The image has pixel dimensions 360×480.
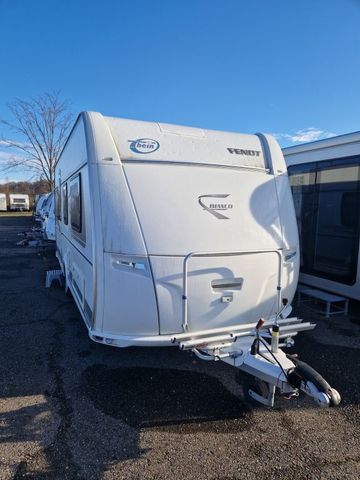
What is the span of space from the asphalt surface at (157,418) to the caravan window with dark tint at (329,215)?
1615 millimetres

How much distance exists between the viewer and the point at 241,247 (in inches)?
134

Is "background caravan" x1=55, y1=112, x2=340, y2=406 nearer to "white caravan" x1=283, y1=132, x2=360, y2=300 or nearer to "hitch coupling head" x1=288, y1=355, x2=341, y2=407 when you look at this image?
"hitch coupling head" x1=288, y1=355, x2=341, y2=407

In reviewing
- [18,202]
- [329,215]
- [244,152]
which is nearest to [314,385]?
[244,152]

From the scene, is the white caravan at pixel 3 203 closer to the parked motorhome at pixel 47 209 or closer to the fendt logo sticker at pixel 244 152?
the parked motorhome at pixel 47 209

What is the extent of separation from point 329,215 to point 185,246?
13.5 feet

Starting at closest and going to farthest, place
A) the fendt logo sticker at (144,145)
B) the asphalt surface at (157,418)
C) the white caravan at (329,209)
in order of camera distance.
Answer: the asphalt surface at (157,418) < the fendt logo sticker at (144,145) < the white caravan at (329,209)

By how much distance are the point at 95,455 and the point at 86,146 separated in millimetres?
2624

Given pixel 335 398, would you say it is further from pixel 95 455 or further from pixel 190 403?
pixel 95 455

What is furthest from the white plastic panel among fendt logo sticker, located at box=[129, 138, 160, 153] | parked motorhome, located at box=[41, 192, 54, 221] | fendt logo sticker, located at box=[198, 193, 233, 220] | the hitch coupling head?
parked motorhome, located at box=[41, 192, 54, 221]

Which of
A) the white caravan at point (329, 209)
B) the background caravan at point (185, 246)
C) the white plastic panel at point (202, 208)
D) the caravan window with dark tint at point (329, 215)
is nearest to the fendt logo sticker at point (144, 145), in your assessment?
the background caravan at point (185, 246)

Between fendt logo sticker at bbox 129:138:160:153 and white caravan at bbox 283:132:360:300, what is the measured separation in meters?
3.33

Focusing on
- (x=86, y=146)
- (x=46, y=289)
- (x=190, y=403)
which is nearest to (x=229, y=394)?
(x=190, y=403)

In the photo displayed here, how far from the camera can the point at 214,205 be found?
11.2 feet

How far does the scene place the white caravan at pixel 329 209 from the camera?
17.8 ft
